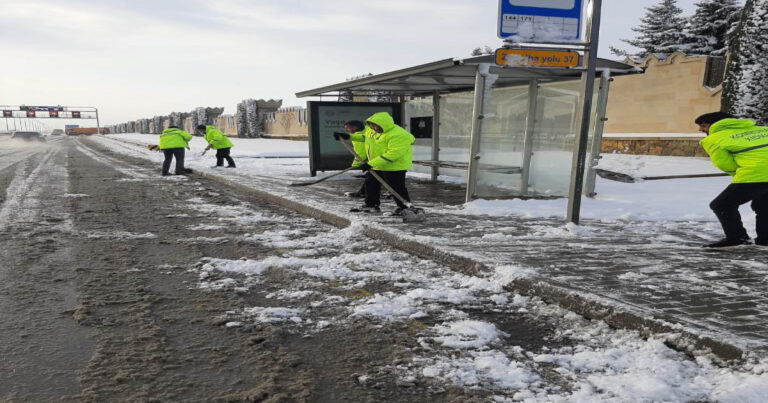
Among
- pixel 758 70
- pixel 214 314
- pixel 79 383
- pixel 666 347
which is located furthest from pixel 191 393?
pixel 758 70

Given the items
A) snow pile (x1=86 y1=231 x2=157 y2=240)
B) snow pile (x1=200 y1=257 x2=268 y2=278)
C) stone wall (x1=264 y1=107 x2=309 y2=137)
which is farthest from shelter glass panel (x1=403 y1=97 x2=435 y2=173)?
stone wall (x1=264 y1=107 x2=309 y2=137)

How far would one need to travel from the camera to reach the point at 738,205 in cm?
525

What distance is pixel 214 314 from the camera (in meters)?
3.48

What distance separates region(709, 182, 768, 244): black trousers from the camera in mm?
5047

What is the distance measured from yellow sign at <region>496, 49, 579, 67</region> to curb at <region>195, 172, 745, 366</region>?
2.21 meters

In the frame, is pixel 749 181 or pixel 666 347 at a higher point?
pixel 749 181

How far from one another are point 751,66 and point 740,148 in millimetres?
11468

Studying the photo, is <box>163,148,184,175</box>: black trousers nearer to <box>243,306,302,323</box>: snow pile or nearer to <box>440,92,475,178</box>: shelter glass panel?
<box>440,92,475,178</box>: shelter glass panel

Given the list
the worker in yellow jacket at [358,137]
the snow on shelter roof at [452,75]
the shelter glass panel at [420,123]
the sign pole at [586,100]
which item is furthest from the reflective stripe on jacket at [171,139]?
the sign pole at [586,100]

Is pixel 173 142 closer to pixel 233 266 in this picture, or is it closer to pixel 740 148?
pixel 233 266

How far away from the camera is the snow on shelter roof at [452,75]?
7.62 m

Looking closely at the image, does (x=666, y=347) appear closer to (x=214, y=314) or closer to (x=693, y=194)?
(x=214, y=314)

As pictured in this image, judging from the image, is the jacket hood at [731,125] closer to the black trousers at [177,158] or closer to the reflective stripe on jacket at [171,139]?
the reflective stripe on jacket at [171,139]

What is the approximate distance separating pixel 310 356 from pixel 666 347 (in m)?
2.11
